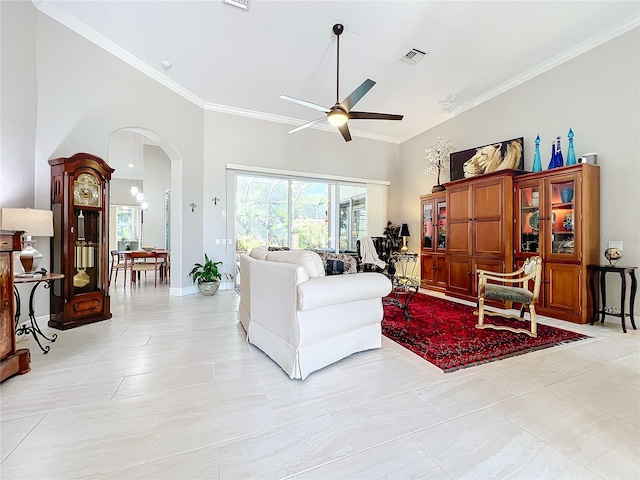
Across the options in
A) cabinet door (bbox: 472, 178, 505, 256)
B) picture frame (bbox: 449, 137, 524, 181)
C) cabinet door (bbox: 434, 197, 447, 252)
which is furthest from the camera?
cabinet door (bbox: 434, 197, 447, 252)

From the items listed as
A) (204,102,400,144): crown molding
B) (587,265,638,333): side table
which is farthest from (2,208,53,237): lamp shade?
(587,265,638,333): side table

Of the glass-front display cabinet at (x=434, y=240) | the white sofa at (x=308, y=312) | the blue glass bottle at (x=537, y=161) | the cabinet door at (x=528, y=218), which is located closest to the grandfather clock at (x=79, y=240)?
the white sofa at (x=308, y=312)

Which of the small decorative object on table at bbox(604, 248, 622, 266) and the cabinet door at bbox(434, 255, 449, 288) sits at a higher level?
the small decorative object on table at bbox(604, 248, 622, 266)

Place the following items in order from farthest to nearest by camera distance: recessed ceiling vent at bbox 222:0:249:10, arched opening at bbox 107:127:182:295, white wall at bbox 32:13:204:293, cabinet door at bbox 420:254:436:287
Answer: arched opening at bbox 107:127:182:295, cabinet door at bbox 420:254:436:287, white wall at bbox 32:13:204:293, recessed ceiling vent at bbox 222:0:249:10

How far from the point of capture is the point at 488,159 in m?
5.07

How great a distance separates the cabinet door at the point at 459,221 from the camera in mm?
5023

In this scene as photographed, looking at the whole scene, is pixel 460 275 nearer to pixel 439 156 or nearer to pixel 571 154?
pixel 571 154

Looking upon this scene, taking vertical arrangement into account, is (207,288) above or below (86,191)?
below

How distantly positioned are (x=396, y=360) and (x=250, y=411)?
1.38 meters

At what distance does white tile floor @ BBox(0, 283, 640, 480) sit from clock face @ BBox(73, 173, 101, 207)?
1.71m

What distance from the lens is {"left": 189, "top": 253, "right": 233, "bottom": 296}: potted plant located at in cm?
538

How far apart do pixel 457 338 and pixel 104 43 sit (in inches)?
232

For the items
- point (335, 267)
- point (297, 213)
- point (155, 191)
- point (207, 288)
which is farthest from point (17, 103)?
point (155, 191)

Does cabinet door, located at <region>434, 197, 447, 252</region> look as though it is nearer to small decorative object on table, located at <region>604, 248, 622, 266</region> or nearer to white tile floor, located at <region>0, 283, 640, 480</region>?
small decorative object on table, located at <region>604, 248, 622, 266</region>
